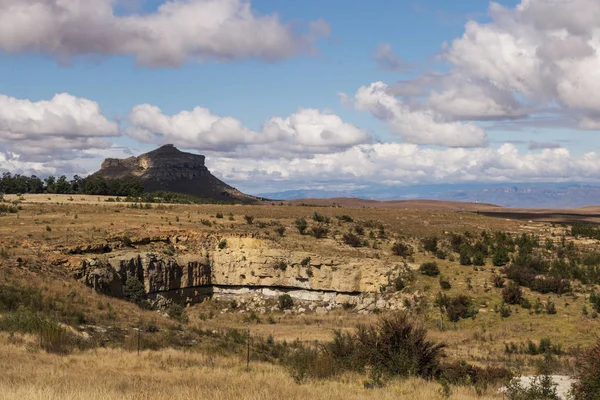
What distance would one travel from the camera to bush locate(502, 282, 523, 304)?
3503 centimetres

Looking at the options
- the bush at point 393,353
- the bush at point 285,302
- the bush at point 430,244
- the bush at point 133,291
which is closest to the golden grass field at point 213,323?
the bush at point 285,302

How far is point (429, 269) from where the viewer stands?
1578 inches

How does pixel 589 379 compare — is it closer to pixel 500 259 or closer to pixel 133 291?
pixel 133 291

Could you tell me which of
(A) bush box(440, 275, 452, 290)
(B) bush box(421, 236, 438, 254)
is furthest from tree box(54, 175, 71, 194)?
(A) bush box(440, 275, 452, 290)

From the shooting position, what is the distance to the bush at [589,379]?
48.2 feet

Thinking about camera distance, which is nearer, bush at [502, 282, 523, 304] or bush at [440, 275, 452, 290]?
bush at [502, 282, 523, 304]

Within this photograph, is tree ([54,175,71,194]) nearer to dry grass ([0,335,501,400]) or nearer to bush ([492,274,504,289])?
bush ([492,274,504,289])

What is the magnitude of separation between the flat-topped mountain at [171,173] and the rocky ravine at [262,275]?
95.6m

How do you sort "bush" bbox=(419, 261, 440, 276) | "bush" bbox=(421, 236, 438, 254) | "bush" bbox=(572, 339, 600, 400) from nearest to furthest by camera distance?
1. "bush" bbox=(572, 339, 600, 400)
2. "bush" bbox=(419, 261, 440, 276)
3. "bush" bbox=(421, 236, 438, 254)

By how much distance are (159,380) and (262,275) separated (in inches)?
1103

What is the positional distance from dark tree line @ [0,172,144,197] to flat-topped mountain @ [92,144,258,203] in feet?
151

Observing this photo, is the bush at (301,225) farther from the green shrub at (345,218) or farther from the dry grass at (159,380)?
the dry grass at (159,380)

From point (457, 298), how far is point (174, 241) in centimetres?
2013

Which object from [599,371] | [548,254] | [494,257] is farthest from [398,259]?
[599,371]
